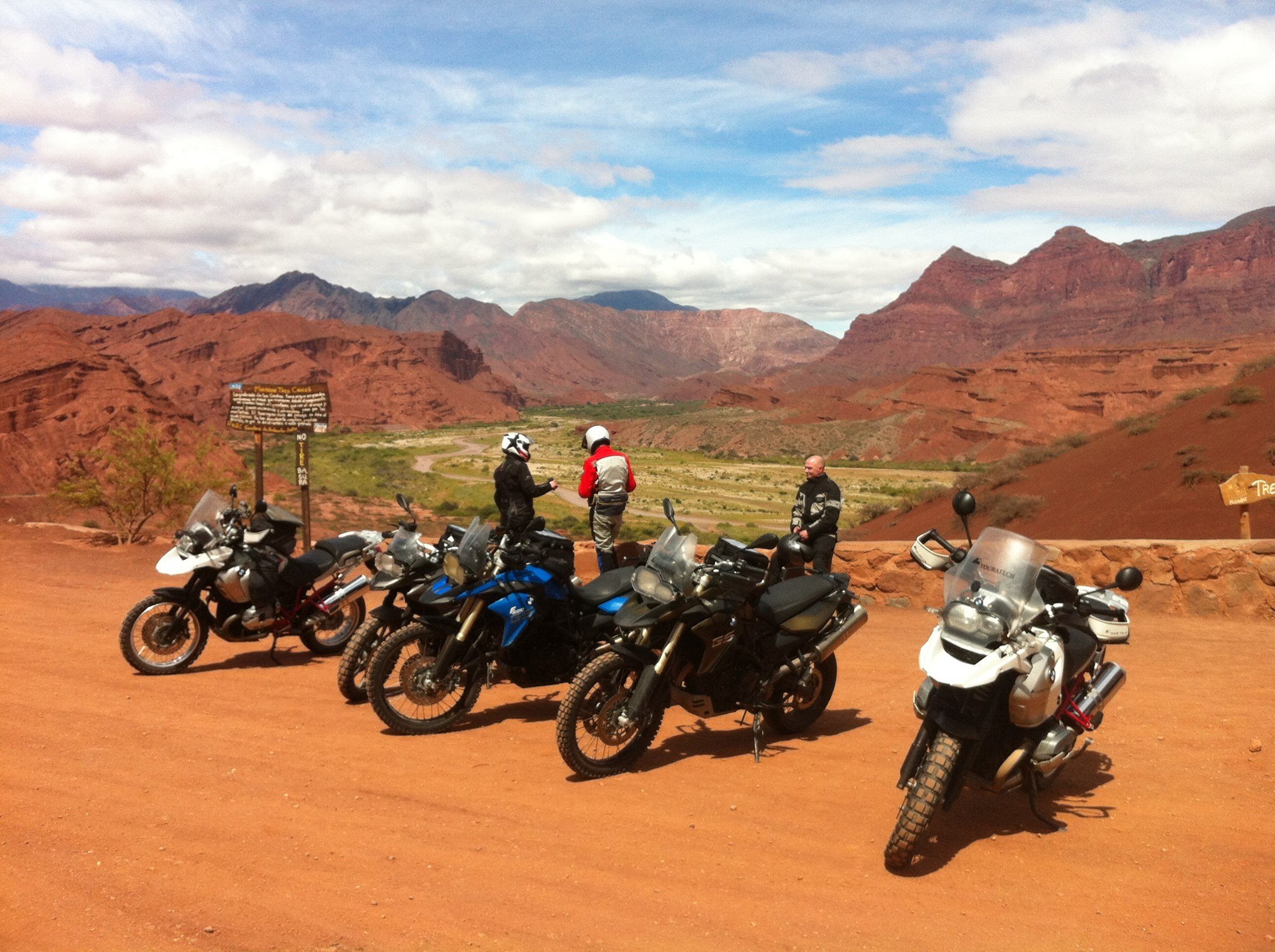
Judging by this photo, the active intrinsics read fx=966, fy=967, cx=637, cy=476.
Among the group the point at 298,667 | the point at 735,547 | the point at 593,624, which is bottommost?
the point at 298,667

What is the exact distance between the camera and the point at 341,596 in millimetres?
9367

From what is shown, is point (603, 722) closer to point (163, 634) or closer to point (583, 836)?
point (583, 836)

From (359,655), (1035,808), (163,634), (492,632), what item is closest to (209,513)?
(163,634)

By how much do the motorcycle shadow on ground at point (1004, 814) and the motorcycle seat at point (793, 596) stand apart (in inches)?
61.0

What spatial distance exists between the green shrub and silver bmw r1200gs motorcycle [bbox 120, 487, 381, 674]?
18803mm

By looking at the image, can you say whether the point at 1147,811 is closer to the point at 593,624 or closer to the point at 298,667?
the point at 593,624

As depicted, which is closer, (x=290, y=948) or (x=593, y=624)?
(x=290, y=948)

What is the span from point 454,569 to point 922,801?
3520 mm

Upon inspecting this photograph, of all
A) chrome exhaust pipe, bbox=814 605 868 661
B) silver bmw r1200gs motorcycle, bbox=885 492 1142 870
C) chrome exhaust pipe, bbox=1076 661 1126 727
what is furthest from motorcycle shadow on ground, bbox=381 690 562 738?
chrome exhaust pipe, bbox=1076 661 1126 727

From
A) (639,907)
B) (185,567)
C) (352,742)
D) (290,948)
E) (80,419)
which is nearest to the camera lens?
(290,948)

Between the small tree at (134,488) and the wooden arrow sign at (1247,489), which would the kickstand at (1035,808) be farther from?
the small tree at (134,488)

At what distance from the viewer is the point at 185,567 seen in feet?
28.3

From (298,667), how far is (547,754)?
3.70 meters

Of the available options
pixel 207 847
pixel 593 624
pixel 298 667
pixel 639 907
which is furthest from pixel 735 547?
pixel 298 667
